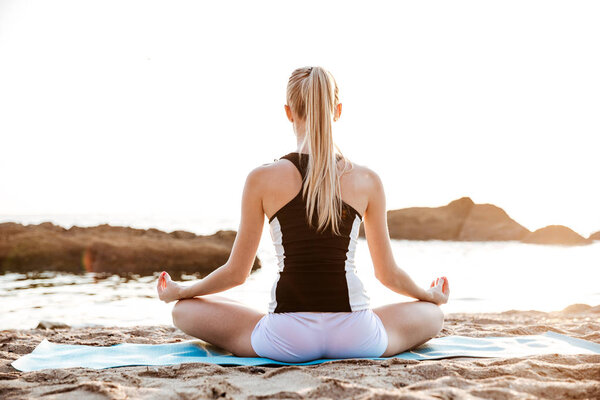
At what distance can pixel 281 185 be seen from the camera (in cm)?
241

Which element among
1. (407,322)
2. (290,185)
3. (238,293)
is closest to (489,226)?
(238,293)

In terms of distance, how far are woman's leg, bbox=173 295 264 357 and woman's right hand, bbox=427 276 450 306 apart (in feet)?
3.07

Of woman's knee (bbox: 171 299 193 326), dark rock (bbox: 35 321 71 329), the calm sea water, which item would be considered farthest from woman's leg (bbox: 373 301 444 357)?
dark rock (bbox: 35 321 71 329)

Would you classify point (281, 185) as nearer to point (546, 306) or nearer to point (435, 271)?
point (546, 306)

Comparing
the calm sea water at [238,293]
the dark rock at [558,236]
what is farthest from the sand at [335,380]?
the dark rock at [558,236]

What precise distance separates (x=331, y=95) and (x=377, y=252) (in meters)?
0.82

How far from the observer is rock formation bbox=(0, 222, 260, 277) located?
10828mm

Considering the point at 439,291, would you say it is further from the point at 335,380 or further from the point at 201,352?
the point at 201,352

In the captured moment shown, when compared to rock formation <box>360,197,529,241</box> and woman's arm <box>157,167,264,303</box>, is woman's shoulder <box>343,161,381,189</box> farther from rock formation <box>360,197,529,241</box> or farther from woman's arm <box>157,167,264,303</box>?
rock formation <box>360,197,529,241</box>

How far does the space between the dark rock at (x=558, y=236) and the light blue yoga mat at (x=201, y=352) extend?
2170cm

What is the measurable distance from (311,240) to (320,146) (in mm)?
438

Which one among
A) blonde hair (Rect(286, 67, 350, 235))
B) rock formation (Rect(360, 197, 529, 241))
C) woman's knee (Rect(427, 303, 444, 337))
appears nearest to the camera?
blonde hair (Rect(286, 67, 350, 235))

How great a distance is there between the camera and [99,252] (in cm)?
1121

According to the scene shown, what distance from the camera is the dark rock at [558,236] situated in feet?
74.0
